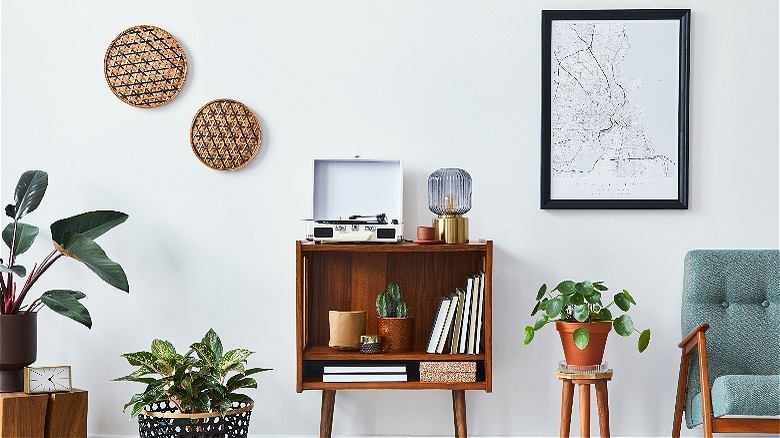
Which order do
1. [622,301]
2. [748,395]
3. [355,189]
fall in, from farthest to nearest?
[355,189] < [622,301] < [748,395]

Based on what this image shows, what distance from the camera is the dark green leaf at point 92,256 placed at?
2924mm

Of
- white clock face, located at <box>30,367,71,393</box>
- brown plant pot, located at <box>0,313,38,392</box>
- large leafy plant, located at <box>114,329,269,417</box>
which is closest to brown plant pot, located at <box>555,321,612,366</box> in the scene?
large leafy plant, located at <box>114,329,269,417</box>

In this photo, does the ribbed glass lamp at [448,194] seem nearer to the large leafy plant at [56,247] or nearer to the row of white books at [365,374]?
the row of white books at [365,374]

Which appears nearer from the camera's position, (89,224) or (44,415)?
(44,415)

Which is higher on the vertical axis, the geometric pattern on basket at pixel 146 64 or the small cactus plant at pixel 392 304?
the geometric pattern on basket at pixel 146 64

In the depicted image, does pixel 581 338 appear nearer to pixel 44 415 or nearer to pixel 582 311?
pixel 582 311

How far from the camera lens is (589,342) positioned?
9.45ft

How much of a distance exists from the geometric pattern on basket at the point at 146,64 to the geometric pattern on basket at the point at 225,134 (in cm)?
16

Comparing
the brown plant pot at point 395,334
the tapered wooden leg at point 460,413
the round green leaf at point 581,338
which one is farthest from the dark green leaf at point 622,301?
the brown plant pot at point 395,334

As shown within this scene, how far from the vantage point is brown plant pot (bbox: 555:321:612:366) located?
2.87 metres

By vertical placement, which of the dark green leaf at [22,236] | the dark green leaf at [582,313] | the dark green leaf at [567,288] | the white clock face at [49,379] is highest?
the dark green leaf at [22,236]

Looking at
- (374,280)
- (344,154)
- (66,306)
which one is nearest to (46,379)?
(66,306)

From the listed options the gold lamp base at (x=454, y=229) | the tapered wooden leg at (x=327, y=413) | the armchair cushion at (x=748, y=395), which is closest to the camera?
the armchair cushion at (x=748, y=395)

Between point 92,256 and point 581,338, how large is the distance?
1710 mm
